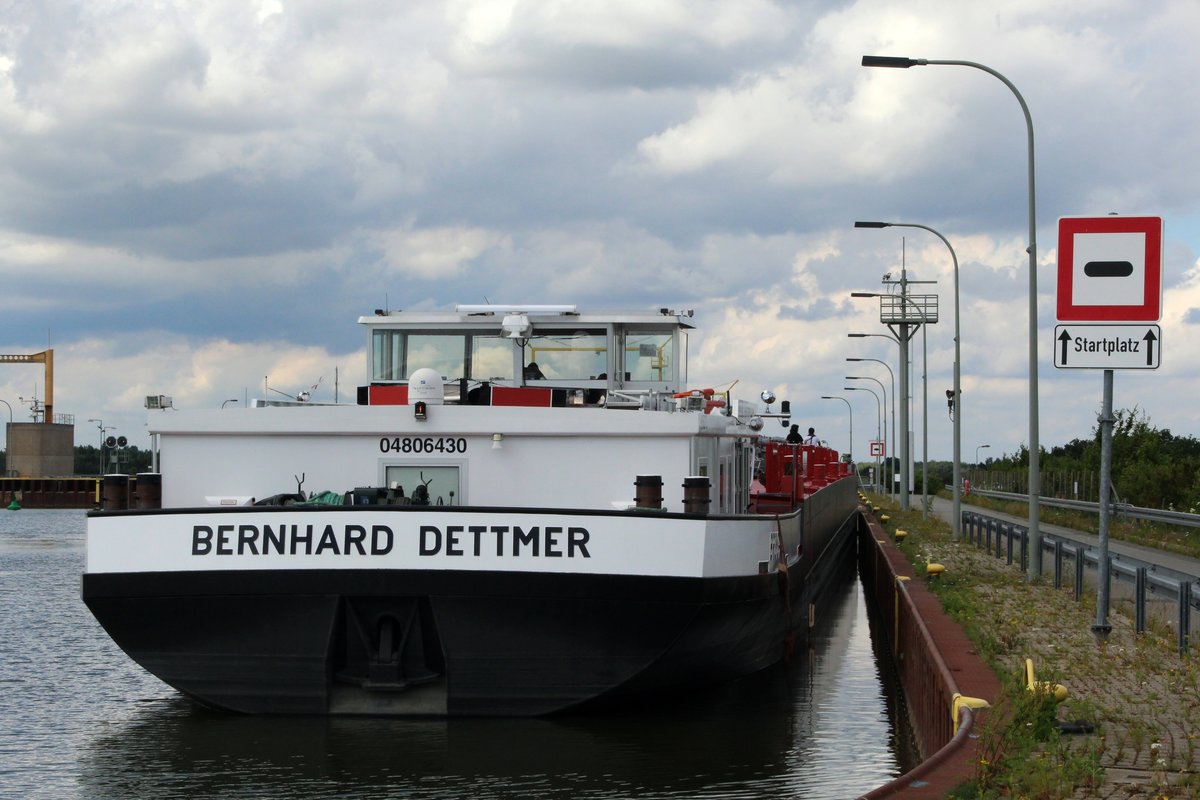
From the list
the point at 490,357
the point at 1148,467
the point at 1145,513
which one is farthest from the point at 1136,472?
the point at 490,357

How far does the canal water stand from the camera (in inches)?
443

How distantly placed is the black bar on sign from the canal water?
416 cm

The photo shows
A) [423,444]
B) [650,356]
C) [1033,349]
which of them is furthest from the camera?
[1033,349]

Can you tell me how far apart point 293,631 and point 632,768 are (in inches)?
118

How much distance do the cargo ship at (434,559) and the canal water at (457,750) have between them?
29 centimetres

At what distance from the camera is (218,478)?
14445mm

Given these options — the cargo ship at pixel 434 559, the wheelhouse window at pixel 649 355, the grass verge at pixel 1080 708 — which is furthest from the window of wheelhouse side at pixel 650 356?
the grass verge at pixel 1080 708

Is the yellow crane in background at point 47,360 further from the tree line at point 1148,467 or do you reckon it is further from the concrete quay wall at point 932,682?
the concrete quay wall at point 932,682

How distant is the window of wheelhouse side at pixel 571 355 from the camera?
16828 mm

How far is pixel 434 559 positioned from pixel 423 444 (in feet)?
7.57

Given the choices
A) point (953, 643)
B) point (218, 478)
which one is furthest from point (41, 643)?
point (953, 643)

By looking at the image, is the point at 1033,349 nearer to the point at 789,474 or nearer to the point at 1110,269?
the point at 789,474

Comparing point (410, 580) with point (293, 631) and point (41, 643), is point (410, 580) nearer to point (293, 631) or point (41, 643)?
point (293, 631)

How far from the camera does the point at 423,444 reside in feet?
46.1
